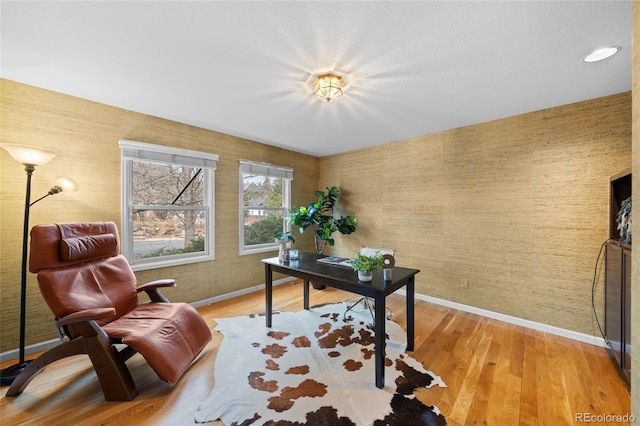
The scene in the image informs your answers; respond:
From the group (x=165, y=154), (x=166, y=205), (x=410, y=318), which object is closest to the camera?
(x=410, y=318)

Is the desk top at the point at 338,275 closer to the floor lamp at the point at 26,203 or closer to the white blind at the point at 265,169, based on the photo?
the white blind at the point at 265,169

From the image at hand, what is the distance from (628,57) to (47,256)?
4.54 metres

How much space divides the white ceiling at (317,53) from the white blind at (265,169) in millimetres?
1113

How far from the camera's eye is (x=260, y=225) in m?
4.17

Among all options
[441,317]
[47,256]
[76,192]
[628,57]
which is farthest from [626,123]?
[76,192]

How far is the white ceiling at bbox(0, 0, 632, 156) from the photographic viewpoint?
1.37 metres

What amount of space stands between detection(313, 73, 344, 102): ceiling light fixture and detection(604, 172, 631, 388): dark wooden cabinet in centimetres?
228

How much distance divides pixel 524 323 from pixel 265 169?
4.04 metres

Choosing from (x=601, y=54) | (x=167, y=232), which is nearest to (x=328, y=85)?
(x=601, y=54)

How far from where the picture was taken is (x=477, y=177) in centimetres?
310

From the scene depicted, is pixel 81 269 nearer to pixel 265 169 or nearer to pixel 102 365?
pixel 102 365

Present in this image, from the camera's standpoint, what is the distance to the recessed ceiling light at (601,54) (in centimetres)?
165

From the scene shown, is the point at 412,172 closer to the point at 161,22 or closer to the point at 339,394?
the point at 339,394

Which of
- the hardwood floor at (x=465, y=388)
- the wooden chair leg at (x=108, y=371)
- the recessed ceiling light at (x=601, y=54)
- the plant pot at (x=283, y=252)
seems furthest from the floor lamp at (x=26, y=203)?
the recessed ceiling light at (x=601, y=54)
